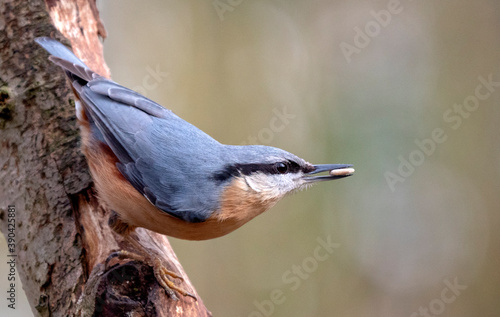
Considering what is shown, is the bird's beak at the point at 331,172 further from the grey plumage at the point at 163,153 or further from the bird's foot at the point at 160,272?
the bird's foot at the point at 160,272

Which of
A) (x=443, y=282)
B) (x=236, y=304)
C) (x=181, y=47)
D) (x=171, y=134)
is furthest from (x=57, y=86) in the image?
(x=443, y=282)

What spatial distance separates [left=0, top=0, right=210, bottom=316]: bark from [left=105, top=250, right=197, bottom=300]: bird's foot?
0.03 m

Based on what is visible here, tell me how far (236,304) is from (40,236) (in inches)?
121

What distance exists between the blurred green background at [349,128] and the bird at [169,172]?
2.66 m

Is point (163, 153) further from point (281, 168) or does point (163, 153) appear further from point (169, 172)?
point (281, 168)

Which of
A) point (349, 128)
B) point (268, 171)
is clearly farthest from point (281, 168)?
point (349, 128)

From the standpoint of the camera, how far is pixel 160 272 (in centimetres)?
218

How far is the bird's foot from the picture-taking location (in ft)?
6.64

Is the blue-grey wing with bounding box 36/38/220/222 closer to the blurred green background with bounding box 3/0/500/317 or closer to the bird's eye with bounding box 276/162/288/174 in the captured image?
the bird's eye with bounding box 276/162/288/174

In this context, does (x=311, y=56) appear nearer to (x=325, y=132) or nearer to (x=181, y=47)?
(x=325, y=132)

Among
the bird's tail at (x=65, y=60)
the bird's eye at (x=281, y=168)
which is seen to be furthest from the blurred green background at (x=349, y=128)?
the bird's tail at (x=65, y=60)

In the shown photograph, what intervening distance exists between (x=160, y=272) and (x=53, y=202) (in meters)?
0.65

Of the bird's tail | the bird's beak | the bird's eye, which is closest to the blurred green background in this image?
the bird's beak

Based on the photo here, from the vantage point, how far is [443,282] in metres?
5.17
